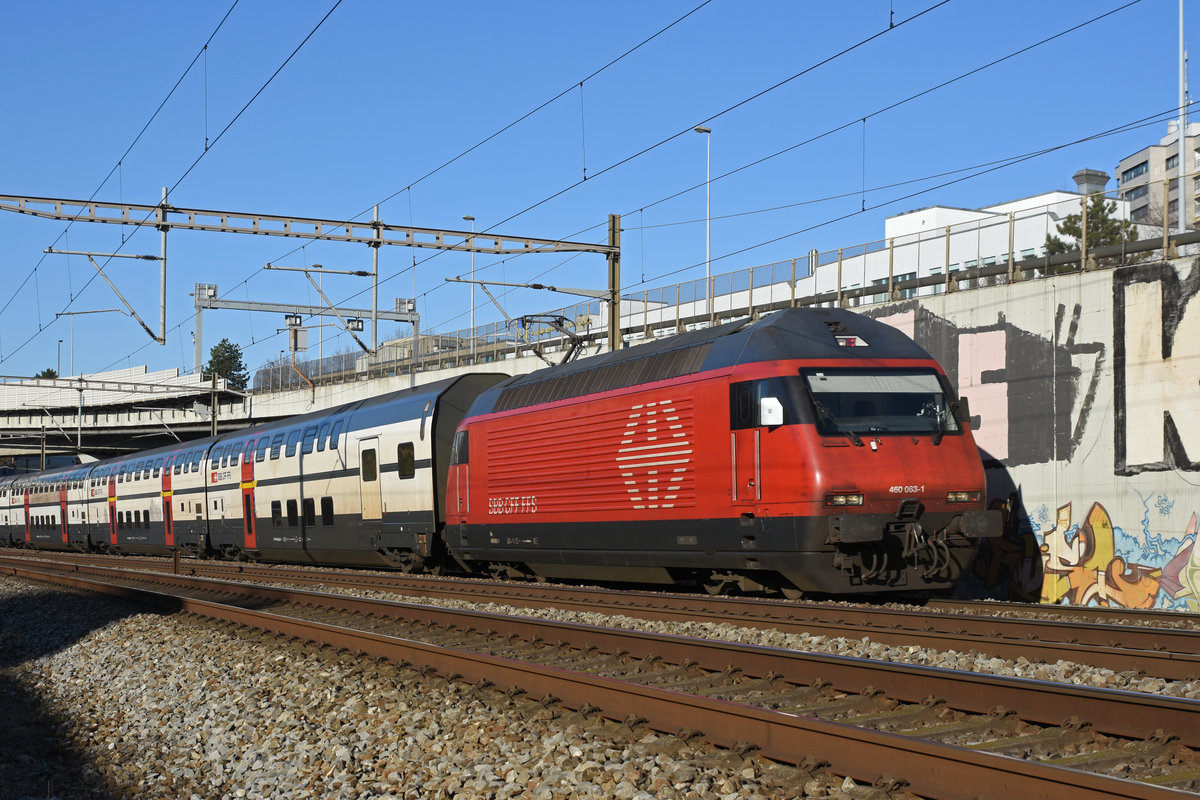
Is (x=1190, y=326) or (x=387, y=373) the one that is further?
(x=387, y=373)

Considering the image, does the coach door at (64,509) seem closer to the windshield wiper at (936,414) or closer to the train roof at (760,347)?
the train roof at (760,347)

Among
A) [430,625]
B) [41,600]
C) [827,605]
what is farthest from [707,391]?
[41,600]

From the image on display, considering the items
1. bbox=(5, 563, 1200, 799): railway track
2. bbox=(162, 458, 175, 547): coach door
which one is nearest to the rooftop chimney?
bbox=(162, 458, 175, 547): coach door

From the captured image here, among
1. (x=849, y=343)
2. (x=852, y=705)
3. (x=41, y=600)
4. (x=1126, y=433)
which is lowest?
(x=41, y=600)

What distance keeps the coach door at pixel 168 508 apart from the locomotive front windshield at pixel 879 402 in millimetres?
27747

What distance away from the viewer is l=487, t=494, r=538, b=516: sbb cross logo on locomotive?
19.0 meters

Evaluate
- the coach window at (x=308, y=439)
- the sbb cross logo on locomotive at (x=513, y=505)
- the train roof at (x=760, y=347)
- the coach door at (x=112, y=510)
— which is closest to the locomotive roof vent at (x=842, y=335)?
the train roof at (x=760, y=347)

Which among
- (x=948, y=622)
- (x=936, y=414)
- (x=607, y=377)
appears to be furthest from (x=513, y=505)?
(x=948, y=622)

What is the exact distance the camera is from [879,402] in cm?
1387

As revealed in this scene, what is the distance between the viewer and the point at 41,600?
22172mm

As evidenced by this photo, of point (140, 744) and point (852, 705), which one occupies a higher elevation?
point (852, 705)

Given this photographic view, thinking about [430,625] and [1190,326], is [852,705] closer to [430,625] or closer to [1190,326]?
[430,625]

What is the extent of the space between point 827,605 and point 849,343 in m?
3.48

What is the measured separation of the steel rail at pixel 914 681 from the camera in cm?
637
